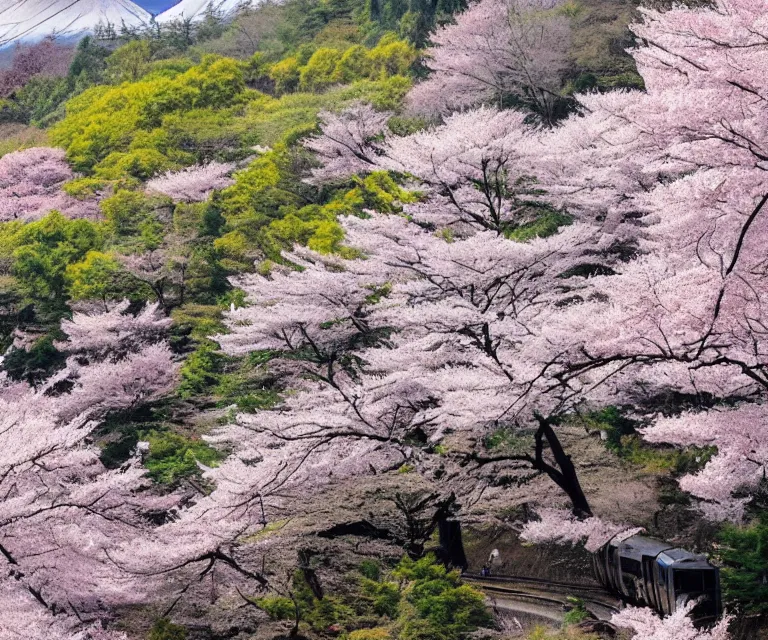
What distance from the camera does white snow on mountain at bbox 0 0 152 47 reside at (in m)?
58.2

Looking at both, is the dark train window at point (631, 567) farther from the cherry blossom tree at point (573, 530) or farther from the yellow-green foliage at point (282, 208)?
the yellow-green foliage at point (282, 208)

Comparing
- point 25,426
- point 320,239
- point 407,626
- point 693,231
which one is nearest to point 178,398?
point 320,239

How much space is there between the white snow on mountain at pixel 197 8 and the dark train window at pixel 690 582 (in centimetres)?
5153

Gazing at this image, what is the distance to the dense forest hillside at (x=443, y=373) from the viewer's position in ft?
34.4

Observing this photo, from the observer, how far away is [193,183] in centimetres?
3228

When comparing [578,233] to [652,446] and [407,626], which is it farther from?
[407,626]

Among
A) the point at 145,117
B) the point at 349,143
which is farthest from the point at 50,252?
the point at 145,117

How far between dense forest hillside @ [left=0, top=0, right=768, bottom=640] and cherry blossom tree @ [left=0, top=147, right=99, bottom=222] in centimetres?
1064

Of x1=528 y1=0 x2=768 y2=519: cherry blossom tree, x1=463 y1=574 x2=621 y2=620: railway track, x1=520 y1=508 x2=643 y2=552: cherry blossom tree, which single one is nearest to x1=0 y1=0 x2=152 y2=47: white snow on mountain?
x1=463 y1=574 x2=621 y2=620: railway track

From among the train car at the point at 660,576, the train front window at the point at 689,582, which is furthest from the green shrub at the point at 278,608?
the train front window at the point at 689,582

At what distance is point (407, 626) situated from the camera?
11.4 meters

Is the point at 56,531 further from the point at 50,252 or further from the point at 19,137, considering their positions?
the point at 19,137

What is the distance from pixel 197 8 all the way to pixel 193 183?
29.4 meters

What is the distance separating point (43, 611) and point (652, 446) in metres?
8.98
